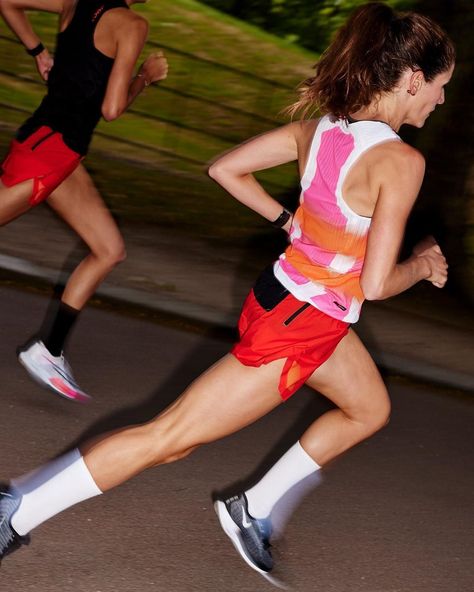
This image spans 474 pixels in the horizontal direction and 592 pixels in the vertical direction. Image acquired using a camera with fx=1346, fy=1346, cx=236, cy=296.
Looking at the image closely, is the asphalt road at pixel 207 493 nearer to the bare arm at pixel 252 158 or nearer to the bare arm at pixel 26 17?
the bare arm at pixel 252 158

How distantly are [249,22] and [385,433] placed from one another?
1581 centimetres

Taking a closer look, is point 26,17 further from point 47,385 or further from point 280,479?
point 280,479

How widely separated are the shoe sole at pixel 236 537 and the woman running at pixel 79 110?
5.30 feet

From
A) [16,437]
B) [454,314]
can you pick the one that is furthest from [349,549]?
[454,314]

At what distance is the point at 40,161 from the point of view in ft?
17.5

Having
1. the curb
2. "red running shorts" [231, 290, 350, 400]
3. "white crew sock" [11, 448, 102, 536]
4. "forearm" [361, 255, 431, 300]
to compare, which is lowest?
the curb

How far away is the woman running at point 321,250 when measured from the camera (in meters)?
3.65

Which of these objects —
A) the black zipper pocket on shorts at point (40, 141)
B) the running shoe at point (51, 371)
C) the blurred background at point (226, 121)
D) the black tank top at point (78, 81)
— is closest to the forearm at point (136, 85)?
the black tank top at point (78, 81)

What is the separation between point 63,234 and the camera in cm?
910

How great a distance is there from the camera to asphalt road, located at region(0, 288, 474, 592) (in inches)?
170

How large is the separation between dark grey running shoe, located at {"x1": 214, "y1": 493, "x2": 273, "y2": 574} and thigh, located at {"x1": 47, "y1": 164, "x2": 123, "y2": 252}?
1625 mm

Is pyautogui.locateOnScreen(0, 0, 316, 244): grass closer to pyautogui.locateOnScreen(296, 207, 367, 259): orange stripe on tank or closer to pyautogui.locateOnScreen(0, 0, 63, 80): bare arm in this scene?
pyautogui.locateOnScreen(0, 0, 63, 80): bare arm

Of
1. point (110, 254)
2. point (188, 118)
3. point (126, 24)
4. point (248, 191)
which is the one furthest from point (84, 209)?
point (188, 118)

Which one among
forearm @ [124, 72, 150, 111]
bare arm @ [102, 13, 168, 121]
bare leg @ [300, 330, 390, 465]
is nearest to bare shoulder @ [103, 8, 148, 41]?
bare arm @ [102, 13, 168, 121]
